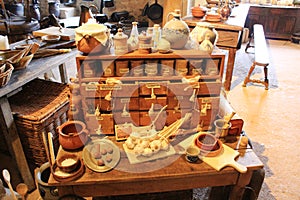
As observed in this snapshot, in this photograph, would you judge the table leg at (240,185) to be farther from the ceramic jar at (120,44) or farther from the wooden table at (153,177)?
the ceramic jar at (120,44)

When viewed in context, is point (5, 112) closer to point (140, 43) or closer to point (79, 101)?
point (79, 101)

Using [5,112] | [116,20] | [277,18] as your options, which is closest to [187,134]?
[5,112]

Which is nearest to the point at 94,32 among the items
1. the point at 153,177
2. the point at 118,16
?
the point at 153,177

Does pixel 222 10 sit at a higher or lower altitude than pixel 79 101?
higher

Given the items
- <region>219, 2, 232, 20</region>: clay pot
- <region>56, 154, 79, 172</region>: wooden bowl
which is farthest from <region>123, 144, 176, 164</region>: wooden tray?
<region>219, 2, 232, 20</region>: clay pot

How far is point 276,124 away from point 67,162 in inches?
93.2

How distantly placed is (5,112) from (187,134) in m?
1.17

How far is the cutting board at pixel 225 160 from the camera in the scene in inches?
49.7

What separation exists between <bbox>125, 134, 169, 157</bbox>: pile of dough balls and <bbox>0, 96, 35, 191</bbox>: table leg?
877mm

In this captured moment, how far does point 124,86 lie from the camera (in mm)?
1341

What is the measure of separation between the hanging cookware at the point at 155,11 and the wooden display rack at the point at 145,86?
471 cm

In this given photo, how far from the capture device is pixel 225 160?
51.2 inches

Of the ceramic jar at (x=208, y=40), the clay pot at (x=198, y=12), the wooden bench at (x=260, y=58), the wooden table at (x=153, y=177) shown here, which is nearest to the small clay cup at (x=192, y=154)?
the wooden table at (x=153, y=177)

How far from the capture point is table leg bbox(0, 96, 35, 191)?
1.68 metres
